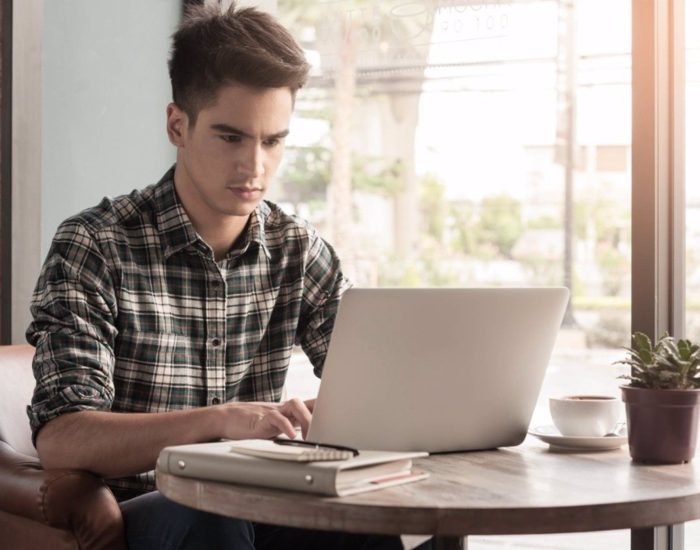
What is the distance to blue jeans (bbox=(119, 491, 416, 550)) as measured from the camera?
1465mm

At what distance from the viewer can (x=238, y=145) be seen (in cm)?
187

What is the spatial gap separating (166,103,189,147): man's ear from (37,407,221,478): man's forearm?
24.4 inches

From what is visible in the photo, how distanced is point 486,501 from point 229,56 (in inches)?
A: 40.5

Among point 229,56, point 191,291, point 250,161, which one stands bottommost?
point 191,291

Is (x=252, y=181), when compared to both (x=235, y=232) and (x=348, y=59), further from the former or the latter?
(x=348, y=59)

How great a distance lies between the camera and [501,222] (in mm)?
6809

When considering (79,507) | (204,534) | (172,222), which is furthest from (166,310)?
(204,534)

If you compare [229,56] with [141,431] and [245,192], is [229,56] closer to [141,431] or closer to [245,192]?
[245,192]

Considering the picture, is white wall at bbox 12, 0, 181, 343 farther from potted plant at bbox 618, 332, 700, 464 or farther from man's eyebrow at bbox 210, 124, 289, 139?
potted plant at bbox 618, 332, 700, 464

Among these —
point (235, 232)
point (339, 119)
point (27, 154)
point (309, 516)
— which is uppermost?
point (339, 119)

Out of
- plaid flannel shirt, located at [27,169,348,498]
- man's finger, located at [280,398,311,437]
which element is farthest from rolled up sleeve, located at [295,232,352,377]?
man's finger, located at [280,398,311,437]

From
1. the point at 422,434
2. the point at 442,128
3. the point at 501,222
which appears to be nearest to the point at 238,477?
the point at 422,434

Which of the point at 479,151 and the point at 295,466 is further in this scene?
the point at 479,151

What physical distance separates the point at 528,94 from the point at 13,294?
93.9 inches
